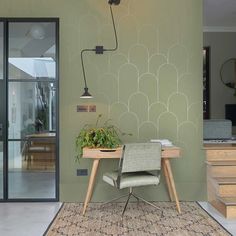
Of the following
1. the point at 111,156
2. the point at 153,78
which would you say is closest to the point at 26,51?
the point at 153,78

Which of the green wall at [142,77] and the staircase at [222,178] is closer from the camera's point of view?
the staircase at [222,178]

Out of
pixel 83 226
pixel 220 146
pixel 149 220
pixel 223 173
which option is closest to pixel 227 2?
pixel 220 146

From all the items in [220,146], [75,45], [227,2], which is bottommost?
[220,146]

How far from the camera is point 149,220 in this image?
4.00 meters

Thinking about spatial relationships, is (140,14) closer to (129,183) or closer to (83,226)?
(129,183)

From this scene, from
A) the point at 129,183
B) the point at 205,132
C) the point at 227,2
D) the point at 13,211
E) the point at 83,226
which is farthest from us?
the point at 227,2

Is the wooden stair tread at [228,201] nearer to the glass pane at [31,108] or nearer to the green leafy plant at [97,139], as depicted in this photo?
the green leafy plant at [97,139]

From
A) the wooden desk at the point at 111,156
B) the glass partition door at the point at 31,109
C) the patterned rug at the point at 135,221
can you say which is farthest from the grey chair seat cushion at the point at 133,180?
the glass partition door at the point at 31,109

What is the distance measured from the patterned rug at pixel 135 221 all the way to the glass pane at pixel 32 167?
471 millimetres

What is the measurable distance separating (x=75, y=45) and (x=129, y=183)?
A: 2.13m

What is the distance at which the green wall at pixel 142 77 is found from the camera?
4.89 m

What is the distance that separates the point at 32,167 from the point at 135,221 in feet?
5.77

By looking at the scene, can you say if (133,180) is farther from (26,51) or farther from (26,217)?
(26,51)

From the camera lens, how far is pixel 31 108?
4.86 metres
